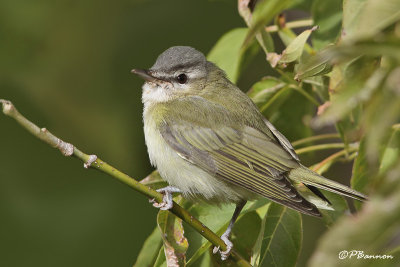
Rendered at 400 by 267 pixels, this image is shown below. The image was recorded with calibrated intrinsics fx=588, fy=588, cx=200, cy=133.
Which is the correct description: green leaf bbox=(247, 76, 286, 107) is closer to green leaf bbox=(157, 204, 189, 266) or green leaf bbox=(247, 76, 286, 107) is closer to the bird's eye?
the bird's eye

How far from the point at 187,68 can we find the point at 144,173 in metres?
0.82

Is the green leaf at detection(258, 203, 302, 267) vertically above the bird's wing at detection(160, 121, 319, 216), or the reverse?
the bird's wing at detection(160, 121, 319, 216)

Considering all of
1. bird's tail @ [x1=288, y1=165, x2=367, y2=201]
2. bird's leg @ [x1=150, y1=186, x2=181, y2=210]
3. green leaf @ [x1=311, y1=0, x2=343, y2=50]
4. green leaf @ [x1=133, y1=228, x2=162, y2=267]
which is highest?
green leaf @ [x1=311, y1=0, x2=343, y2=50]

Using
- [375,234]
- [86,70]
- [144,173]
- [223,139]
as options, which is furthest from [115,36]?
[375,234]

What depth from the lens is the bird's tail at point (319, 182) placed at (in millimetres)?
2507

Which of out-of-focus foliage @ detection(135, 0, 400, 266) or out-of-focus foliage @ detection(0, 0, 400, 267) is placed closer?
out-of-focus foliage @ detection(135, 0, 400, 266)

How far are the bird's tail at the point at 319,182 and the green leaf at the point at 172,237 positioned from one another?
0.68 meters

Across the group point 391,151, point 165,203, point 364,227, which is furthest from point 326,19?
point 364,227

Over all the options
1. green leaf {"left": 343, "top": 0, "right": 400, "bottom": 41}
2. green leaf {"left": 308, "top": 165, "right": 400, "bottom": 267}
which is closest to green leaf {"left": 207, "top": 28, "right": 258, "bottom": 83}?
green leaf {"left": 343, "top": 0, "right": 400, "bottom": 41}

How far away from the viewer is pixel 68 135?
3803mm

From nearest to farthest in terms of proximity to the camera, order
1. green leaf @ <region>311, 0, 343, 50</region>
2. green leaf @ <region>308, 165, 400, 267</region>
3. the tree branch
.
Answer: green leaf @ <region>308, 165, 400, 267</region> → the tree branch → green leaf @ <region>311, 0, 343, 50</region>

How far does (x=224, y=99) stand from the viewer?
10.8ft

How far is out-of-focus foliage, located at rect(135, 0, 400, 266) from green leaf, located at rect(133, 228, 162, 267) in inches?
6.4

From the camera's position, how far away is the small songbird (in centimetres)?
275
